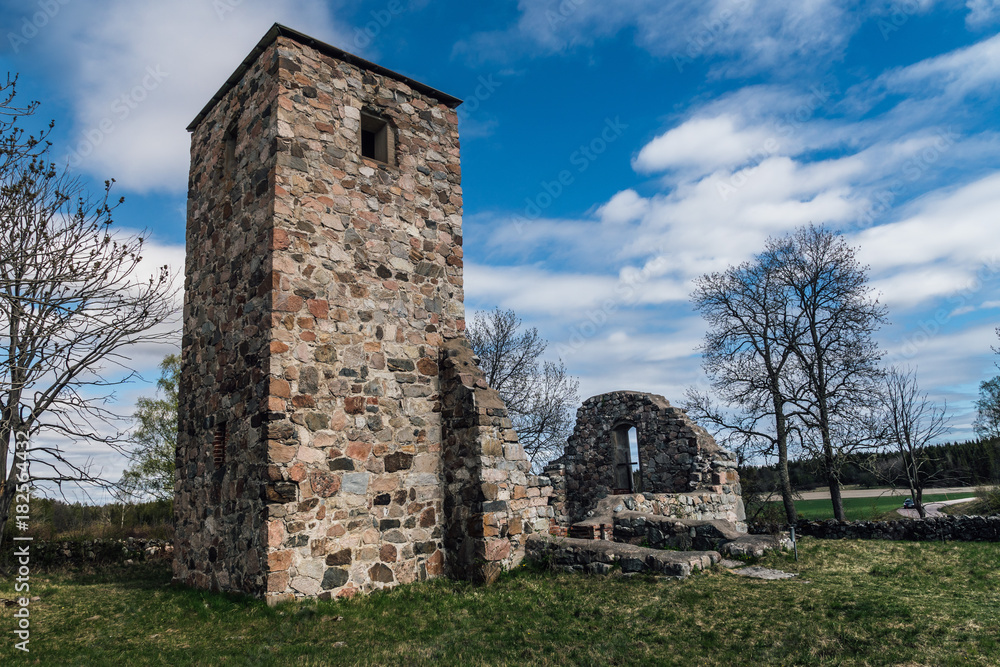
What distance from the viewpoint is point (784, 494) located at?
1844cm

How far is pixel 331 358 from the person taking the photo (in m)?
7.89

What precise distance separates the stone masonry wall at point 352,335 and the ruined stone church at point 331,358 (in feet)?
0.08

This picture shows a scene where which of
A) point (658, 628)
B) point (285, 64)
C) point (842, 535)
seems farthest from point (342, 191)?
point (842, 535)

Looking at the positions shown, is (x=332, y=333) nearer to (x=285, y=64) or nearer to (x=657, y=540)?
(x=285, y=64)

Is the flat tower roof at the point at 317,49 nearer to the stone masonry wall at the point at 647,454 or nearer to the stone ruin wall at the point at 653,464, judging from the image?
the stone ruin wall at the point at 653,464

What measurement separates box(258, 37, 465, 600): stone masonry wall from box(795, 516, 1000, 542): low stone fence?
10428mm

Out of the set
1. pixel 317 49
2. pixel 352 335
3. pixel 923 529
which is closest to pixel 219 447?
pixel 352 335

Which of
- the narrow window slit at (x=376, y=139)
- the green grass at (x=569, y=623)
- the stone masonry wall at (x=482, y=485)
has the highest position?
the narrow window slit at (x=376, y=139)

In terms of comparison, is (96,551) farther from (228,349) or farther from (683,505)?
(683,505)

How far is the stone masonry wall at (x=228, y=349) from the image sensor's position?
7.54 metres

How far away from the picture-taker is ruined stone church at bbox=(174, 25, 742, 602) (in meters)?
7.46

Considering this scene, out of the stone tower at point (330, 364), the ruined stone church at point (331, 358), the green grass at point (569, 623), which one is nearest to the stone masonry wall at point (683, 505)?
the ruined stone church at point (331, 358)

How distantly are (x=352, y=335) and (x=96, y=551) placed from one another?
367 inches

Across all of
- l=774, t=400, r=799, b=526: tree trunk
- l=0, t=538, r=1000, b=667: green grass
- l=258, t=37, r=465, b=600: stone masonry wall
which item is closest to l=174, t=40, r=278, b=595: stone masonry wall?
l=258, t=37, r=465, b=600: stone masonry wall
